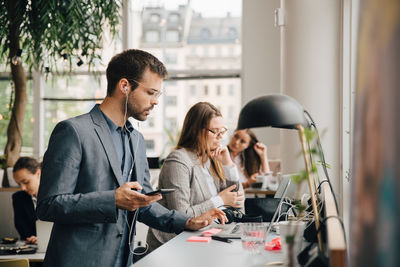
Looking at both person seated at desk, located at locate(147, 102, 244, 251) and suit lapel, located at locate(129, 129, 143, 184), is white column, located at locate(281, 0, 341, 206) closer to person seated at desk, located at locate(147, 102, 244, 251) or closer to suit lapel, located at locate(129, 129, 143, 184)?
person seated at desk, located at locate(147, 102, 244, 251)

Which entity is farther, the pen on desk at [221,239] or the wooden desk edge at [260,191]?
the wooden desk edge at [260,191]

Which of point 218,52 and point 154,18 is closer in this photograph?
point 218,52

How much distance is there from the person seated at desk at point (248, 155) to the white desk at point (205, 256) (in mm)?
4020

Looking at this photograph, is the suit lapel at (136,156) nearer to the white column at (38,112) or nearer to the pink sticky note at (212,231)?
the pink sticky note at (212,231)

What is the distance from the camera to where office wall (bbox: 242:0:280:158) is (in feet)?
25.4

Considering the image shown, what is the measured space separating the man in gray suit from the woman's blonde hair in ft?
2.28

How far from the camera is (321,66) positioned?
443 centimetres

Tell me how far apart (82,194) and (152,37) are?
22.4ft

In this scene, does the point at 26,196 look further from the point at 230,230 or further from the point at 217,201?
the point at 230,230

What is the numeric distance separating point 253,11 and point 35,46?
11.7ft

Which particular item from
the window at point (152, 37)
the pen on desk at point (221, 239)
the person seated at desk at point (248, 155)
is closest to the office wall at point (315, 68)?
the person seated at desk at point (248, 155)

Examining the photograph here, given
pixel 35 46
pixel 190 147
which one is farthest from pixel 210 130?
pixel 35 46

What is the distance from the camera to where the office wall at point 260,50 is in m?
7.75

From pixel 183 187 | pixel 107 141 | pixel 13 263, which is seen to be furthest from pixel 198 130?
pixel 13 263
